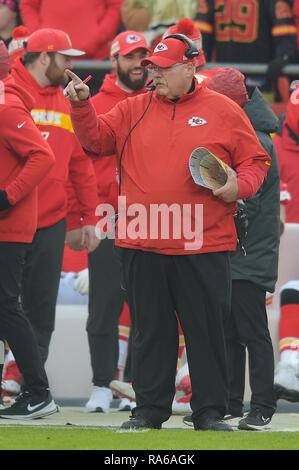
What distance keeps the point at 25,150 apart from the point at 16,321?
93 cm

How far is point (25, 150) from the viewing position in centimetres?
657

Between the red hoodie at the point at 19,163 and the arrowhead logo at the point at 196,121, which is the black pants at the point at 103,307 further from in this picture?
the arrowhead logo at the point at 196,121

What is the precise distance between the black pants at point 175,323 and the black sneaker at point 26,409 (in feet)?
3.03

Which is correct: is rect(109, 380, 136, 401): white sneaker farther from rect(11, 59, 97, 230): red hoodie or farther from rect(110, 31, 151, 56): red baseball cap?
rect(110, 31, 151, 56): red baseball cap


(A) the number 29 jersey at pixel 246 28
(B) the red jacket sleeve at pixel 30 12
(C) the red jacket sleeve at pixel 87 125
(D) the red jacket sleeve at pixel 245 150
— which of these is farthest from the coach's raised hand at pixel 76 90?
(B) the red jacket sleeve at pixel 30 12

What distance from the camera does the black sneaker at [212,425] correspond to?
18.8ft

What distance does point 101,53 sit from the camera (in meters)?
10.8

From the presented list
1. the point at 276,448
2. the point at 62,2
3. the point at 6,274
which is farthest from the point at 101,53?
the point at 276,448

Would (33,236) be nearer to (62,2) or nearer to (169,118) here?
(169,118)

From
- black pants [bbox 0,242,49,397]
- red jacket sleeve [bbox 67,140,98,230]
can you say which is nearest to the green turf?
black pants [bbox 0,242,49,397]

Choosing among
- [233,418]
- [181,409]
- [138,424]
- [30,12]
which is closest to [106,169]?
[181,409]

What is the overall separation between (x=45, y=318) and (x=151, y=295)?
162 cm

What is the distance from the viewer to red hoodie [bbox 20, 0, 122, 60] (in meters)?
10.5

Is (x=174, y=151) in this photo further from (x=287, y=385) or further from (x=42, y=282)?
(x=287, y=385)
